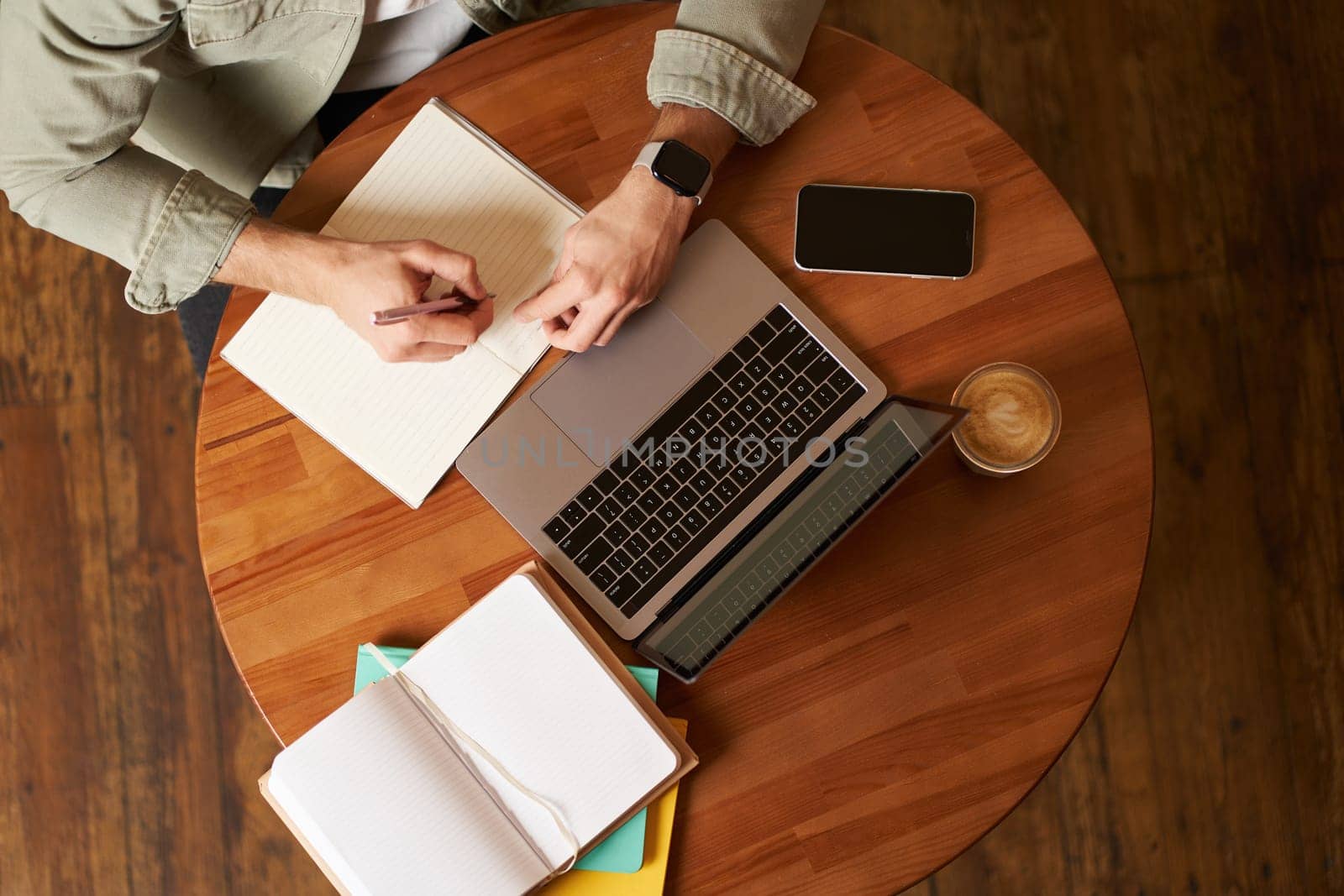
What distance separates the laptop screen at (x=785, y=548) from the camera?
0.90 meters

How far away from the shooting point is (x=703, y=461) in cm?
98

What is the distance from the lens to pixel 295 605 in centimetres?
99

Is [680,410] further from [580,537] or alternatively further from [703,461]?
[580,537]

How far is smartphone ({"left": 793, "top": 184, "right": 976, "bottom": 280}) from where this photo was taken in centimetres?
101

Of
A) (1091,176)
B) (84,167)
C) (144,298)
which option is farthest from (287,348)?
(1091,176)

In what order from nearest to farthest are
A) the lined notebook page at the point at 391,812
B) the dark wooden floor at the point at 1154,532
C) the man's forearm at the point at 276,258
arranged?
the lined notebook page at the point at 391,812 < the man's forearm at the point at 276,258 < the dark wooden floor at the point at 1154,532

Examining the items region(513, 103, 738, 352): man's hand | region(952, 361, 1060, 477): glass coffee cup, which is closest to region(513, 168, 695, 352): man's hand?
region(513, 103, 738, 352): man's hand

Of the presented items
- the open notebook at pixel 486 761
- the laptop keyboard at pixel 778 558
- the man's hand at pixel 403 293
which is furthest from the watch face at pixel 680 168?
the open notebook at pixel 486 761

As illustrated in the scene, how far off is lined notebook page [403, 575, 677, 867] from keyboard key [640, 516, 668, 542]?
12 centimetres

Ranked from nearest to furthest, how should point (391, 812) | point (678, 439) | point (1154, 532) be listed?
1. point (391, 812)
2. point (678, 439)
3. point (1154, 532)

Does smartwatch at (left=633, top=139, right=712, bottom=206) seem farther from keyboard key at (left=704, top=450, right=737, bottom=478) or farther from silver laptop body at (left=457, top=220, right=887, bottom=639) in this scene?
keyboard key at (left=704, top=450, right=737, bottom=478)

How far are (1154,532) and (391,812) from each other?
140 centimetres

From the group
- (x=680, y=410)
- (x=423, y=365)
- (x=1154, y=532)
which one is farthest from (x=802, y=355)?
(x=1154, y=532)

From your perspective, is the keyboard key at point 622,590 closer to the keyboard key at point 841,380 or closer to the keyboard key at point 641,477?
the keyboard key at point 641,477
